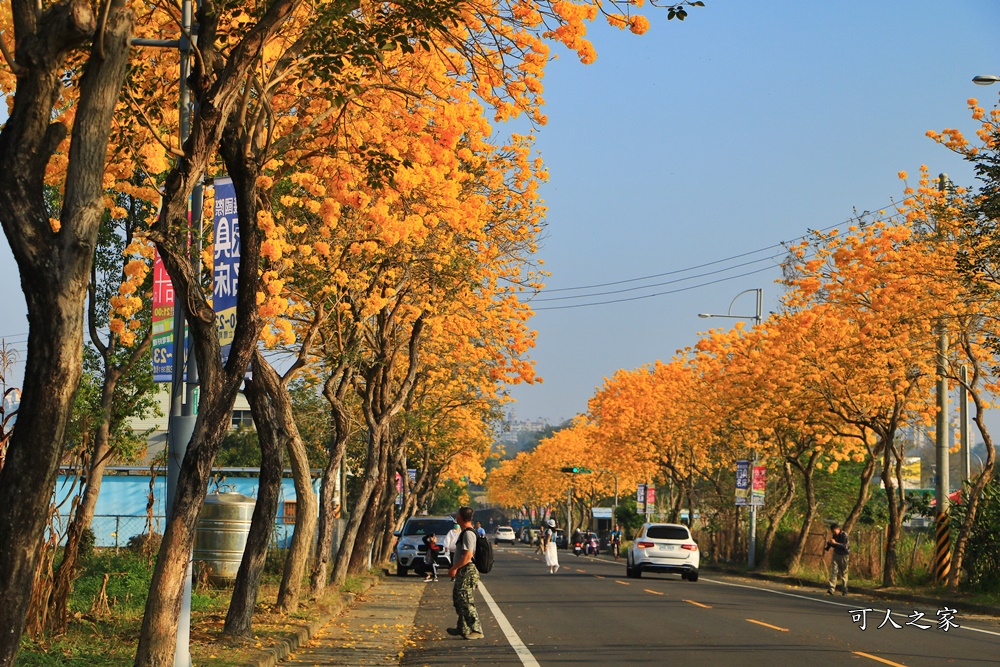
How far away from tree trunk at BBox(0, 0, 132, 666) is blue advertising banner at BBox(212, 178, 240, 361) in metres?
4.72

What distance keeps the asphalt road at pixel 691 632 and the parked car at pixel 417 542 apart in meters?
8.80

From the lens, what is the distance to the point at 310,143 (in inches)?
589

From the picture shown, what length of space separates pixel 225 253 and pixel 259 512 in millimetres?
3777

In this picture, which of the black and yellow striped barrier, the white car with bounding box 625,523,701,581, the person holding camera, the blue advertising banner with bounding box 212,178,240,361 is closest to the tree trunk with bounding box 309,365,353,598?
the blue advertising banner with bounding box 212,178,240,361

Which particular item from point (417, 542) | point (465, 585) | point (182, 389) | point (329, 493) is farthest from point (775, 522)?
point (182, 389)

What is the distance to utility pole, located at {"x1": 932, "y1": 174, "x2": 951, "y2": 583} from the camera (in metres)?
28.2

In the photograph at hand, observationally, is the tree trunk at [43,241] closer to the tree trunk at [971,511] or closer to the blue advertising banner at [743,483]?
the tree trunk at [971,511]

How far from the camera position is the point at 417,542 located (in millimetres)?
36656

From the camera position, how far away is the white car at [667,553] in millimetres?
35562

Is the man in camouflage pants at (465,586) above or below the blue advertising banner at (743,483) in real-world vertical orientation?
below

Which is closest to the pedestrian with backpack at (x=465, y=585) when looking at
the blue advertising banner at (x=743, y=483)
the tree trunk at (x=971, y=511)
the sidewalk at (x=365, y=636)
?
the sidewalk at (x=365, y=636)

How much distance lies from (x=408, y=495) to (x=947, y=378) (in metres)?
30.1

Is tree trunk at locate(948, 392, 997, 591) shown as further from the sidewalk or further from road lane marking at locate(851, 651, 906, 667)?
road lane marking at locate(851, 651, 906, 667)

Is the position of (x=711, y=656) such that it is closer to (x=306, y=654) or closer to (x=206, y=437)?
(x=306, y=654)
